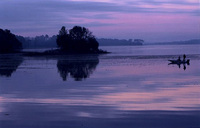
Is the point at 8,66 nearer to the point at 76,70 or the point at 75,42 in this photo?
the point at 76,70

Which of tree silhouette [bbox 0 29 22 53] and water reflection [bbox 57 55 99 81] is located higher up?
tree silhouette [bbox 0 29 22 53]

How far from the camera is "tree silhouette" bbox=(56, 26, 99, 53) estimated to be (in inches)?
4584

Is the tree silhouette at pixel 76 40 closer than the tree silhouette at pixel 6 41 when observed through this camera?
Yes

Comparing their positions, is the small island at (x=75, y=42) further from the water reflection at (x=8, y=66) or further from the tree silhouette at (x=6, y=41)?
the water reflection at (x=8, y=66)

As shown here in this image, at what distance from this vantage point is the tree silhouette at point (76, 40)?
116438 millimetres

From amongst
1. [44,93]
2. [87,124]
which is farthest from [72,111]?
[44,93]

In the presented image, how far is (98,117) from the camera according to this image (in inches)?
520

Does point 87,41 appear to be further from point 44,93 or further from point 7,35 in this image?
point 44,93

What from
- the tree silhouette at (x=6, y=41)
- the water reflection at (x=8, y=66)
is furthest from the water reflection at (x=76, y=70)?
the tree silhouette at (x=6, y=41)

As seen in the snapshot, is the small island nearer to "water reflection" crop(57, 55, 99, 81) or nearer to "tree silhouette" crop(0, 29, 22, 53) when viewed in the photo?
"tree silhouette" crop(0, 29, 22, 53)

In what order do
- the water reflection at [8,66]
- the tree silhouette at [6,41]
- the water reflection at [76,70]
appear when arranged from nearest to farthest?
1. the water reflection at [76,70]
2. the water reflection at [8,66]
3. the tree silhouette at [6,41]

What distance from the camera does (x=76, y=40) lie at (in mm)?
117938

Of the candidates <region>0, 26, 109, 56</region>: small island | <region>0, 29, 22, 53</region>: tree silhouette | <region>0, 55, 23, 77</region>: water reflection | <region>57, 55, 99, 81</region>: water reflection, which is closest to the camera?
<region>57, 55, 99, 81</region>: water reflection

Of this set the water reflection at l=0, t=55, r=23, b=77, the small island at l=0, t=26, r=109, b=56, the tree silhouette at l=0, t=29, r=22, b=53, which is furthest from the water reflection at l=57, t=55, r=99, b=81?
the tree silhouette at l=0, t=29, r=22, b=53
